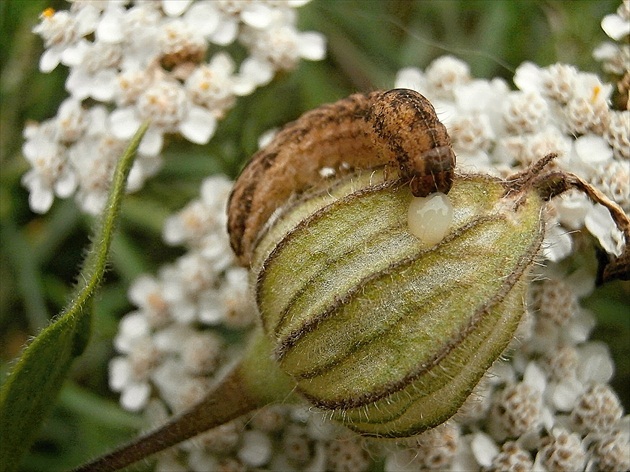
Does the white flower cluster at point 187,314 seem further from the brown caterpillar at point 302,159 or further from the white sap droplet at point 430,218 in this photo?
the white sap droplet at point 430,218

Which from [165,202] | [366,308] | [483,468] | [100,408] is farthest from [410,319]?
[165,202]

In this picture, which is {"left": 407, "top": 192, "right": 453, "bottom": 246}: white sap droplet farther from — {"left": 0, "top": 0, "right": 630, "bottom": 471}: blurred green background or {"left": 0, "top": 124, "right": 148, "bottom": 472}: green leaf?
{"left": 0, "top": 0, "right": 630, "bottom": 471}: blurred green background

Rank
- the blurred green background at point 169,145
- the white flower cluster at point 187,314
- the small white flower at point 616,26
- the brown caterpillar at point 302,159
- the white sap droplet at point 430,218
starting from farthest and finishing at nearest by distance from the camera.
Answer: the blurred green background at point 169,145
the white flower cluster at point 187,314
the small white flower at point 616,26
the brown caterpillar at point 302,159
the white sap droplet at point 430,218

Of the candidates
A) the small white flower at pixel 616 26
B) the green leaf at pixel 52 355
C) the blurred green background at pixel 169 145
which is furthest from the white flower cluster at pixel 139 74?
the small white flower at pixel 616 26

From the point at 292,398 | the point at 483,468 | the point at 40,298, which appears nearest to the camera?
the point at 292,398

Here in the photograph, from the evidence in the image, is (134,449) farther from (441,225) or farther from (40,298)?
(40,298)

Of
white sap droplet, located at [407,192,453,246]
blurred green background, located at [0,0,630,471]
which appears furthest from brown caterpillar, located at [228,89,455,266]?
blurred green background, located at [0,0,630,471]
